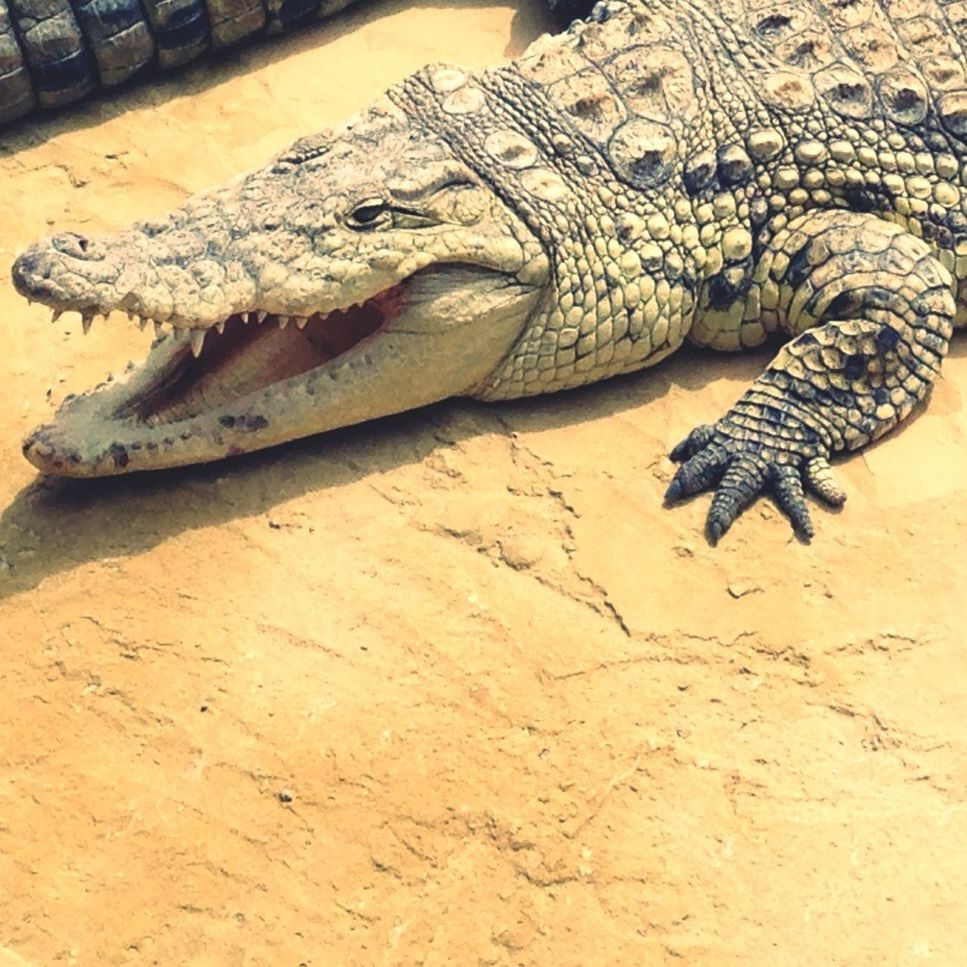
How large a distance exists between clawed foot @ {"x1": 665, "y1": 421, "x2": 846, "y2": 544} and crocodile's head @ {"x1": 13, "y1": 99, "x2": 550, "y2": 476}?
0.68 m

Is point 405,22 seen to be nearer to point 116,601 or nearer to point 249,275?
point 249,275

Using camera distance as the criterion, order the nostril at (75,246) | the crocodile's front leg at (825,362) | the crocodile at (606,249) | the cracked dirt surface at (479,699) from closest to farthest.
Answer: the cracked dirt surface at (479,699)
the nostril at (75,246)
the crocodile at (606,249)
the crocodile's front leg at (825,362)

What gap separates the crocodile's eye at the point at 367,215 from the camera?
4113 millimetres

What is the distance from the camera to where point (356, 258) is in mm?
4062

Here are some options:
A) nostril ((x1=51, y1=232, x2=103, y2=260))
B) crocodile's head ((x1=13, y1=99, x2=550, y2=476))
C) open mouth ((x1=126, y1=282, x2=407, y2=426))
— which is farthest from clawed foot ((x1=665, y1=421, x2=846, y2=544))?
nostril ((x1=51, y1=232, x2=103, y2=260))

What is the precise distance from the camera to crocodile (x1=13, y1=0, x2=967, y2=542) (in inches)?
161

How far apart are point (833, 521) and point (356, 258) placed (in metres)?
1.61

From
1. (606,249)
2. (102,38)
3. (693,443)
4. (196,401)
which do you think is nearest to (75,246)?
(196,401)

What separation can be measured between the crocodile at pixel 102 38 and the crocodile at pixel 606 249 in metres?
1.62

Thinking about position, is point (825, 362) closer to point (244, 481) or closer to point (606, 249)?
point (606, 249)

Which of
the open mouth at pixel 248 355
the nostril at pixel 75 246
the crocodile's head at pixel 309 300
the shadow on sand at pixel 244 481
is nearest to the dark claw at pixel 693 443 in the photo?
the shadow on sand at pixel 244 481

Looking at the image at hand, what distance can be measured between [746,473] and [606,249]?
834mm

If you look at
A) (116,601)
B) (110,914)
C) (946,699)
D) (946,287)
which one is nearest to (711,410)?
(946,287)

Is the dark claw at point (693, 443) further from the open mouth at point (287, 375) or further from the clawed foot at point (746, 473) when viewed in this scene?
the open mouth at point (287, 375)
